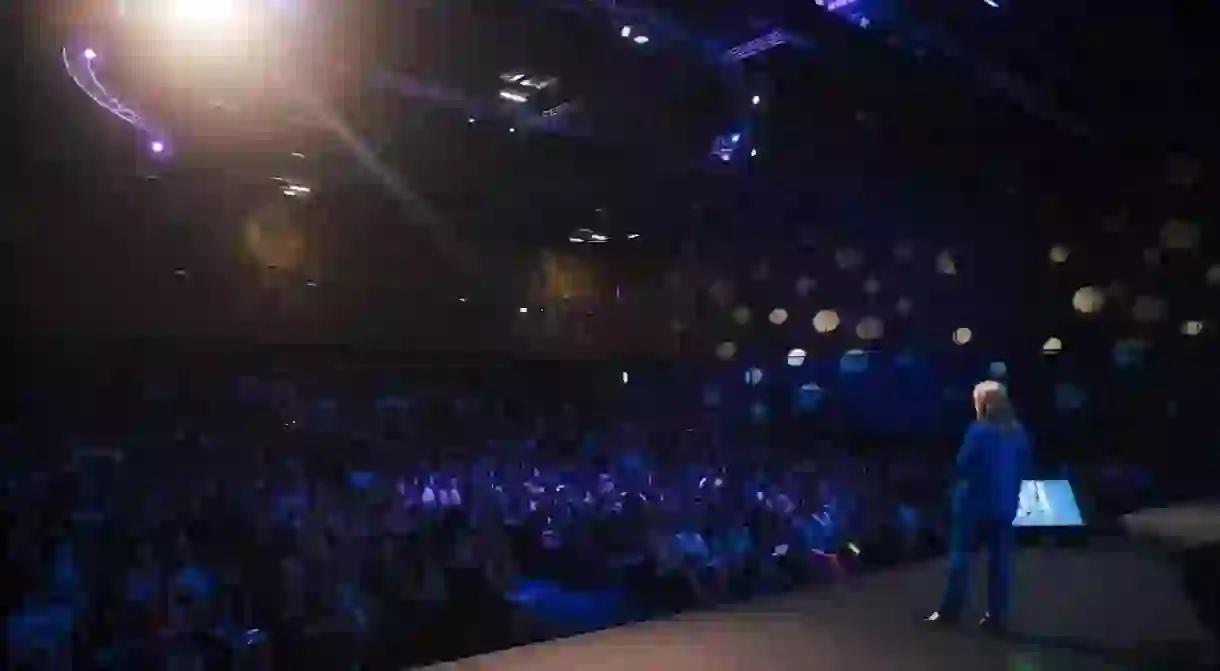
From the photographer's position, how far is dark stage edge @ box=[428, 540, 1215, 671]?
13.6 feet

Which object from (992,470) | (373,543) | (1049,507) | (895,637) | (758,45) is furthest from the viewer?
(758,45)

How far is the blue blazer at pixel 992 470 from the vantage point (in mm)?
4539

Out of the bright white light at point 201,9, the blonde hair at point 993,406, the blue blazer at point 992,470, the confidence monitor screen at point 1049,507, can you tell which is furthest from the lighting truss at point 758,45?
the blue blazer at point 992,470

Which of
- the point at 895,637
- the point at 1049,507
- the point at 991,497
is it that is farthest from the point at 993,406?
the point at 1049,507

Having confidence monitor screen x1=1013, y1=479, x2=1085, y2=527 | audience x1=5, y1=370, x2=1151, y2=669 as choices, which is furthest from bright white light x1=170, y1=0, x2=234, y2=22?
confidence monitor screen x1=1013, y1=479, x2=1085, y2=527

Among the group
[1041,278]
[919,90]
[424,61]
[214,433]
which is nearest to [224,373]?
[214,433]

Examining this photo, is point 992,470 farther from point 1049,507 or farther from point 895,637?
point 1049,507

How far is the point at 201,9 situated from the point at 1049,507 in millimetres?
6878

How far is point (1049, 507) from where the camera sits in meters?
7.40

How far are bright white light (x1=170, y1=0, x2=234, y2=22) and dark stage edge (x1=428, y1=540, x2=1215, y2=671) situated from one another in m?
4.71

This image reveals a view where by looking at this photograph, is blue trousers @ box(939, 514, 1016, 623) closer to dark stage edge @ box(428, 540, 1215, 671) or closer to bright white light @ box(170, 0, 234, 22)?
dark stage edge @ box(428, 540, 1215, 671)

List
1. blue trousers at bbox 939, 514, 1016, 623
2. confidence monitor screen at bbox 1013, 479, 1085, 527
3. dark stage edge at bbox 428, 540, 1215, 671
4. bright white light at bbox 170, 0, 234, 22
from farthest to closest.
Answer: confidence monitor screen at bbox 1013, 479, 1085, 527, bright white light at bbox 170, 0, 234, 22, blue trousers at bbox 939, 514, 1016, 623, dark stage edge at bbox 428, 540, 1215, 671

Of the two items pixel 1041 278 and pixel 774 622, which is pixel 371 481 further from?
pixel 1041 278

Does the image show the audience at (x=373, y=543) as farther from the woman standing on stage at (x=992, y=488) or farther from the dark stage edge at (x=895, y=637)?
the woman standing on stage at (x=992, y=488)
